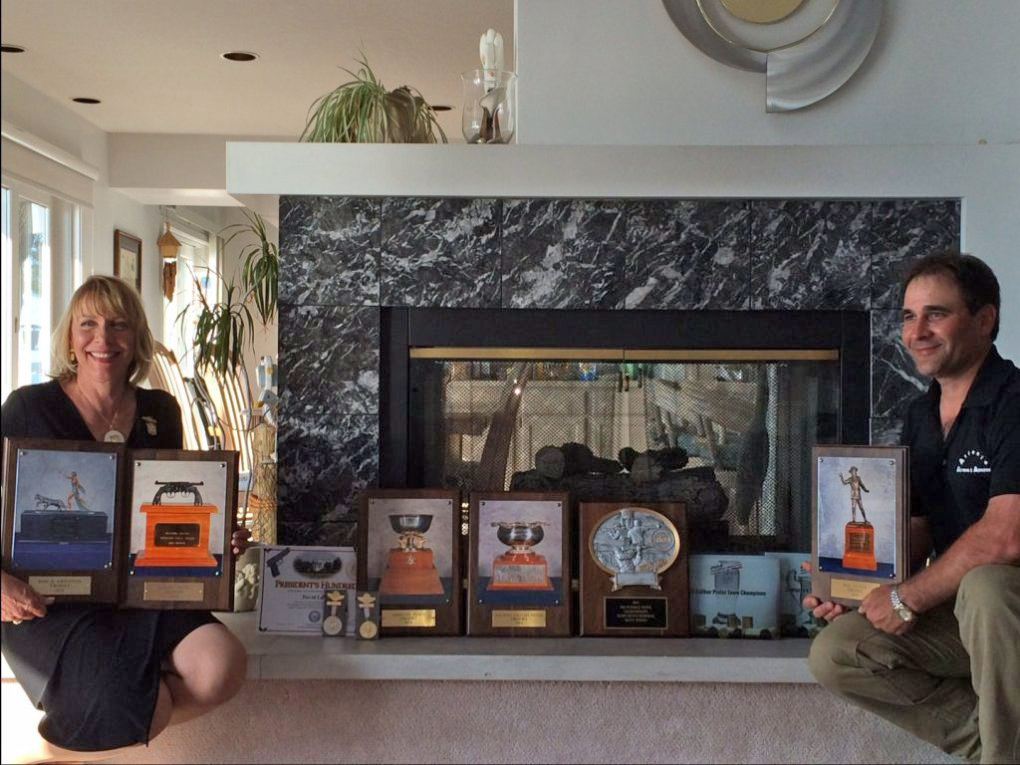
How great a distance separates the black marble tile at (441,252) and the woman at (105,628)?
667 mm

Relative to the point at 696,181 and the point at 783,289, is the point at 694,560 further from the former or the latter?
the point at 696,181

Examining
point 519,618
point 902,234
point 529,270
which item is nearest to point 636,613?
point 519,618

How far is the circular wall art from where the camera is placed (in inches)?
115

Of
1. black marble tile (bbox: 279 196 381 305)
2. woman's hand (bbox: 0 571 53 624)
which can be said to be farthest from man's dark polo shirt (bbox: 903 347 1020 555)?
woman's hand (bbox: 0 571 53 624)

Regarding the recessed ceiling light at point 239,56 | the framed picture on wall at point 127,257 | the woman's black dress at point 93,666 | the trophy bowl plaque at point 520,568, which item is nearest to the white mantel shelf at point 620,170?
the trophy bowl plaque at point 520,568

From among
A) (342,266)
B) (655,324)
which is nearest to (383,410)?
(342,266)

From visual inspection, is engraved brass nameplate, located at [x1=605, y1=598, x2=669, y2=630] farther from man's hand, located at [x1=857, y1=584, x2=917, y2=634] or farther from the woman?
the woman

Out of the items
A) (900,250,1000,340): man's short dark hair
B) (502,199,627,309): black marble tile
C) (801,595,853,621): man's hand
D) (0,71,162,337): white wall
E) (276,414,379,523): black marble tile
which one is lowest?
(801,595,853,621): man's hand

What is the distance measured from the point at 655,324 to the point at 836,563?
0.84m

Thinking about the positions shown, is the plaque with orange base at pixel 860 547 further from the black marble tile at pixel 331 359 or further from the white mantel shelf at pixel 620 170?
the black marble tile at pixel 331 359

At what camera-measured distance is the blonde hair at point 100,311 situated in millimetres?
2562

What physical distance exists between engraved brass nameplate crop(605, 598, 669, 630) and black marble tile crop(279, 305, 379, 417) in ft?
2.66

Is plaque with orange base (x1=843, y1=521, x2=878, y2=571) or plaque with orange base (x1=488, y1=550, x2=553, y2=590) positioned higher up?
plaque with orange base (x1=843, y1=521, x2=878, y2=571)

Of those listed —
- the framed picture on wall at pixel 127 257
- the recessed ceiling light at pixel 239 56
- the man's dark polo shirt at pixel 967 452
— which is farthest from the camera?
the framed picture on wall at pixel 127 257
